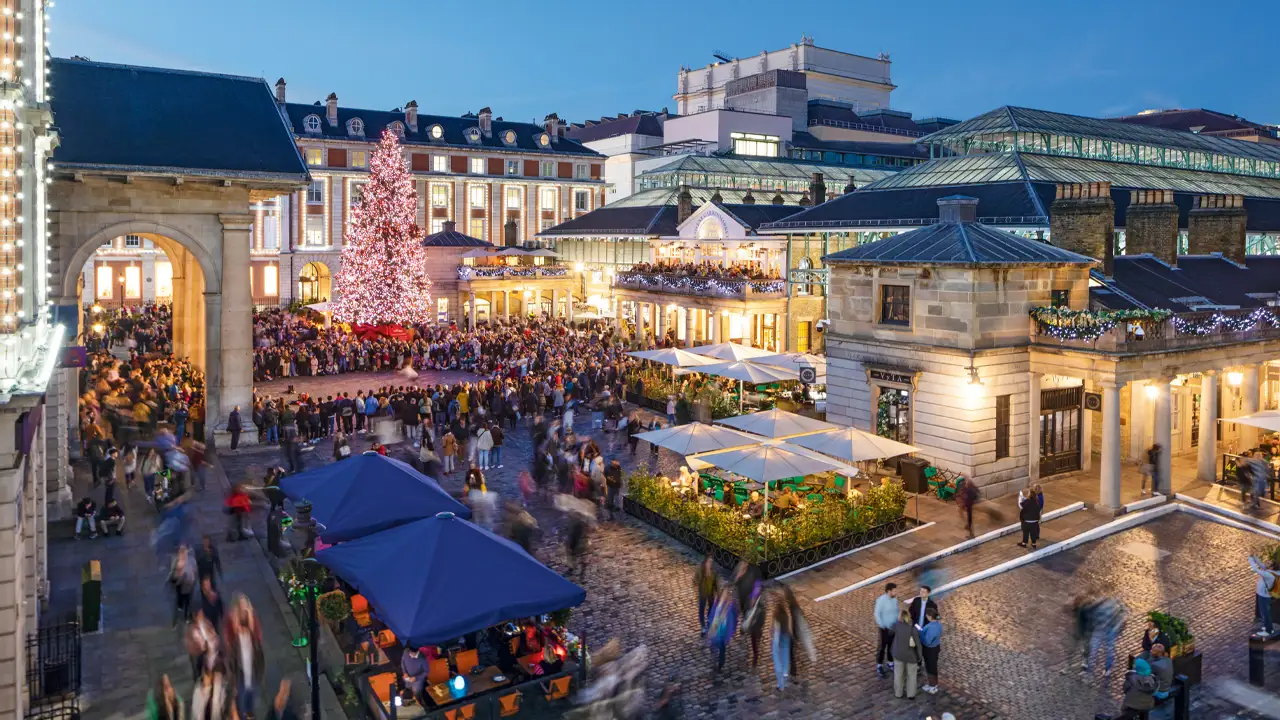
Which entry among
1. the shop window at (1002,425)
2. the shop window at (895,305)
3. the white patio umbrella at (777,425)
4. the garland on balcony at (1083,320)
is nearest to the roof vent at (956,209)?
the shop window at (895,305)

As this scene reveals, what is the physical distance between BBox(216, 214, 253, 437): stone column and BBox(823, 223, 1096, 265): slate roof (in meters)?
16.4

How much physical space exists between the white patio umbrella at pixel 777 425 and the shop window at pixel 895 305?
11.1ft

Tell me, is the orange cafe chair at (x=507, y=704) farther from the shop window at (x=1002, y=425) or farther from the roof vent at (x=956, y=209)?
the roof vent at (x=956, y=209)

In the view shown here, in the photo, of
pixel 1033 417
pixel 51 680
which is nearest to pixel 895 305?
pixel 1033 417

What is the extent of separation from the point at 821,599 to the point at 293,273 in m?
63.9

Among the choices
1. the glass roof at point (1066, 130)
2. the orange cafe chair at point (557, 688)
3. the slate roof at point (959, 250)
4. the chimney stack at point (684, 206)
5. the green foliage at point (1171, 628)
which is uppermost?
the glass roof at point (1066, 130)

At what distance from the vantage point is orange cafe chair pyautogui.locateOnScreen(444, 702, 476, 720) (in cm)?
1184

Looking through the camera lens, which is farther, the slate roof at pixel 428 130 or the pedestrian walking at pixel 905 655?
the slate roof at pixel 428 130

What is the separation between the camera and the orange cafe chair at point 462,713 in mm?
11844

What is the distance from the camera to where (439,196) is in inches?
3061

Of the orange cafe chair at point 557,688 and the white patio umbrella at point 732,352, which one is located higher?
the white patio umbrella at point 732,352

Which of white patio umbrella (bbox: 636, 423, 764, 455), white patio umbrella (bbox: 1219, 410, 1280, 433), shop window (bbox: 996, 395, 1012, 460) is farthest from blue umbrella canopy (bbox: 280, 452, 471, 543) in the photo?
white patio umbrella (bbox: 1219, 410, 1280, 433)

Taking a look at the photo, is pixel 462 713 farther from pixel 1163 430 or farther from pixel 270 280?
pixel 270 280

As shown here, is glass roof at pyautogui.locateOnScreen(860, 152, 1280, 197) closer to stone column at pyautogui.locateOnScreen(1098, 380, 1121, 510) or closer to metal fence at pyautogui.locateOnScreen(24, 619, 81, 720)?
stone column at pyautogui.locateOnScreen(1098, 380, 1121, 510)
